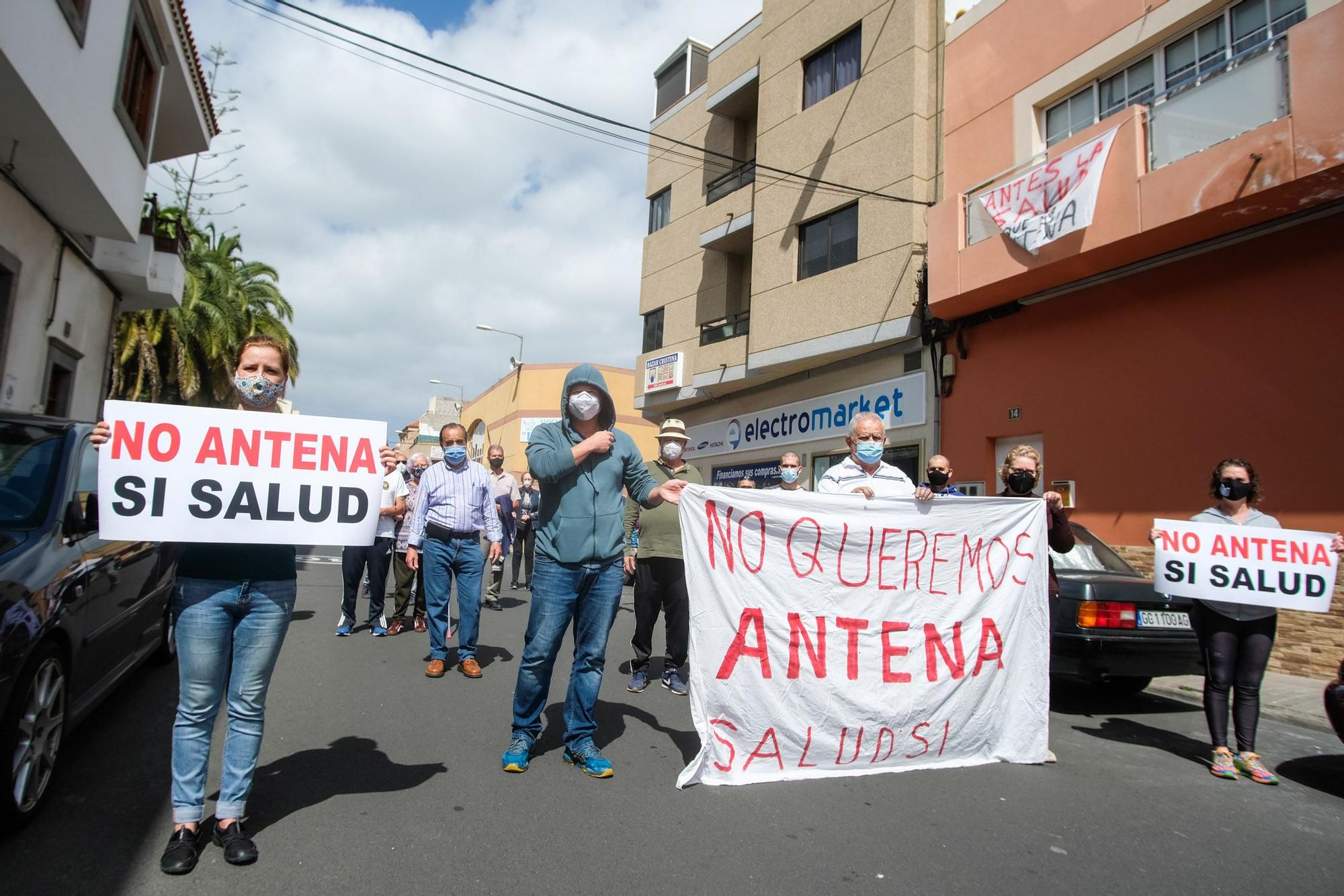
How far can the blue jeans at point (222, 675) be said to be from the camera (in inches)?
111

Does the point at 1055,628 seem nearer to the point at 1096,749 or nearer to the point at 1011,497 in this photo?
the point at 1096,749

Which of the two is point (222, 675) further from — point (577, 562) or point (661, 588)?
point (661, 588)

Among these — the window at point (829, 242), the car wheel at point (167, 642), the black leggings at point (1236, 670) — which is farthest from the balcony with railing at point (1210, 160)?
the car wheel at point (167, 642)

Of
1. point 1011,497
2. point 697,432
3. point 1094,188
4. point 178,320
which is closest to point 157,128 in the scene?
point 178,320

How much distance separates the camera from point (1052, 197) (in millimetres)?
10367

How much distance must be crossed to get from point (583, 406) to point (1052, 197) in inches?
347

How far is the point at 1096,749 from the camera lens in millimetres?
4906

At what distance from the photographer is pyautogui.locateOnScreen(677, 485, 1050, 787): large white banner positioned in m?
3.88

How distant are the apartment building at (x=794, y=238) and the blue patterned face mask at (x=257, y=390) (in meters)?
11.2

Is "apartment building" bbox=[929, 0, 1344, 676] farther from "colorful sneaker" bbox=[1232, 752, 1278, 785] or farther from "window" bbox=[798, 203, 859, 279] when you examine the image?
"colorful sneaker" bbox=[1232, 752, 1278, 785]

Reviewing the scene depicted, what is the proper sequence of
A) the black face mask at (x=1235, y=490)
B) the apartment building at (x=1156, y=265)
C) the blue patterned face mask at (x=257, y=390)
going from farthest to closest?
1. the apartment building at (x=1156, y=265)
2. the black face mask at (x=1235, y=490)
3. the blue patterned face mask at (x=257, y=390)

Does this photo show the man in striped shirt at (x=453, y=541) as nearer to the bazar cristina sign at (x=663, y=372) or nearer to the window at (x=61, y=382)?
the window at (x=61, y=382)

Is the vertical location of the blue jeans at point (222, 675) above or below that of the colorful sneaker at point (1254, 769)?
above

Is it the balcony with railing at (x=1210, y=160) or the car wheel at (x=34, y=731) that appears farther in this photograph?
the balcony with railing at (x=1210, y=160)
